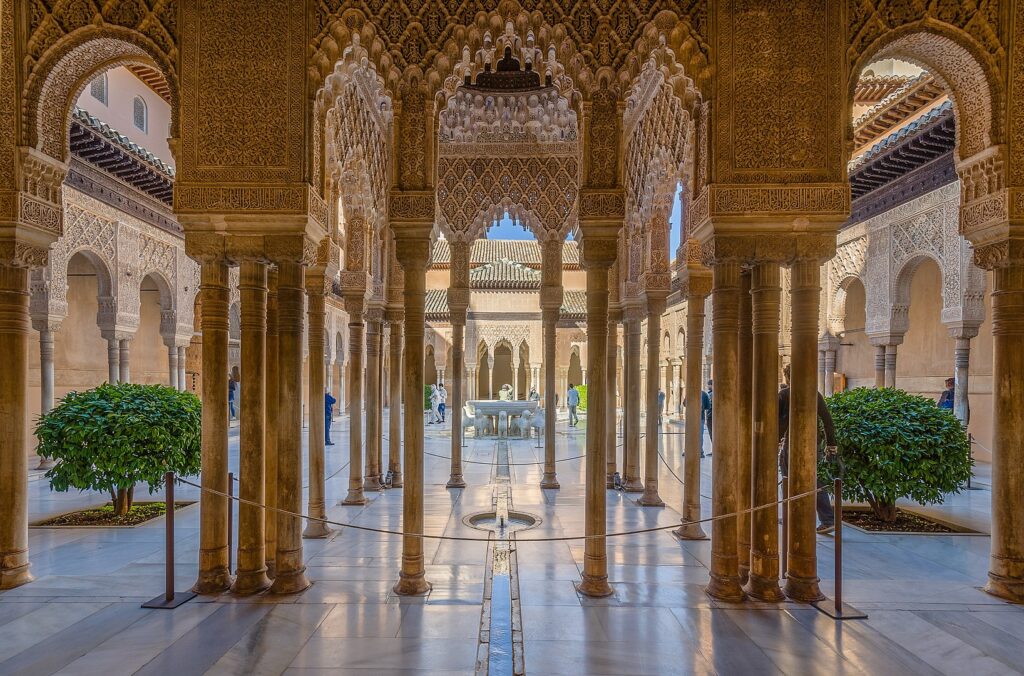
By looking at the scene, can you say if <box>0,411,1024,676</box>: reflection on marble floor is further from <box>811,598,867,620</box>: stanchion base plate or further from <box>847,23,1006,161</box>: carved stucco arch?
<box>847,23,1006,161</box>: carved stucco arch

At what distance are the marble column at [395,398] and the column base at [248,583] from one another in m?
4.24

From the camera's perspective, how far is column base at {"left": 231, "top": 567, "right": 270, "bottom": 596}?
462cm

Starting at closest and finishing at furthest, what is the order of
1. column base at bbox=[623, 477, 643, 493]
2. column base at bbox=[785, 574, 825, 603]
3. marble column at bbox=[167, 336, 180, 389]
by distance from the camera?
column base at bbox=[785, 574, 825, 603] < column base at bbox=[623, 477, 643, 493] < marble column at bbox=[167, 336, 180, 389]

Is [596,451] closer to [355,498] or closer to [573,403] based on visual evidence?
[355,498]

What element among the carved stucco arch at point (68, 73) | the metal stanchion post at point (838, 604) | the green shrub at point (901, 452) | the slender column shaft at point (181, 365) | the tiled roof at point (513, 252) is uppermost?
the tiled roof at point (513, 252)

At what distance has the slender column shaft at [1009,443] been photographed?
4.64 metres

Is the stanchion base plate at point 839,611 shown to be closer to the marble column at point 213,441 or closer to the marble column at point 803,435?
the marble column at point 803,435

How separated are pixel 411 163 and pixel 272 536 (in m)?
3.18

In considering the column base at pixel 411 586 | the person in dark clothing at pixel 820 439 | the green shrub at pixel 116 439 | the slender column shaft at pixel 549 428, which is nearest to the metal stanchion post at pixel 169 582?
the column base at pixel 411 586

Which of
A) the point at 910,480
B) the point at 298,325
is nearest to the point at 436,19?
the point at 298,325

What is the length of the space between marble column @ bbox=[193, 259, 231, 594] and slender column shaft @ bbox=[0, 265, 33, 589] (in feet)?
4.81

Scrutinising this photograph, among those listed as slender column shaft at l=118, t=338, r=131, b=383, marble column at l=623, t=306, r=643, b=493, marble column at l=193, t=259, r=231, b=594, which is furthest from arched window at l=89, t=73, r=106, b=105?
marble column at l=623, t=306, r=643, b=493

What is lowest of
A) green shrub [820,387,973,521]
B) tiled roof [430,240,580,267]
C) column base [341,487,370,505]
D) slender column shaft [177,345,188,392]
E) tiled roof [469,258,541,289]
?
column base [341,487,370,505]

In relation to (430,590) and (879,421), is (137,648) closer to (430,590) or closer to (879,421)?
(430,590)
